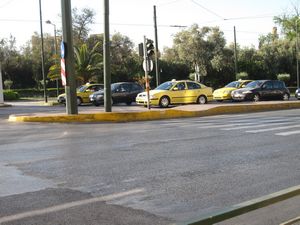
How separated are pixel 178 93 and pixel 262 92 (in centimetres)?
569

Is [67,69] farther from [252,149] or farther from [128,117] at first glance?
[252,149]

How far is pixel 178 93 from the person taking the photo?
2488 centimetres

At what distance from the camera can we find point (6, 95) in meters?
41.8

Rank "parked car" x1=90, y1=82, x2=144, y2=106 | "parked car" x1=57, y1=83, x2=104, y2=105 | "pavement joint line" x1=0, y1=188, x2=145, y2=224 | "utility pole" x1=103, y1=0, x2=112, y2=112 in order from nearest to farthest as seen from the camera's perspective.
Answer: "pavement joint line" x1=0, y1=188, x2=145, y2=224 < "utility pole" x1=103, y1=0, x2=112, y2=112 < "parked car" x1=90, y1=82, x2=144, y2=106 < "parked car" x1=57, y1=83, x2=104, y2=105

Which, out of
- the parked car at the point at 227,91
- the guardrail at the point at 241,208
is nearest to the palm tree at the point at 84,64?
the parked car at the point at 227,91

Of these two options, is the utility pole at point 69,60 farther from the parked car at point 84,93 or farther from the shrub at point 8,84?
the shrub at point 8,84

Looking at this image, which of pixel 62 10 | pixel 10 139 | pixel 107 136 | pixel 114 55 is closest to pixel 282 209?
pixel 107 136

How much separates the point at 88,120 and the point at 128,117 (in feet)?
4.80

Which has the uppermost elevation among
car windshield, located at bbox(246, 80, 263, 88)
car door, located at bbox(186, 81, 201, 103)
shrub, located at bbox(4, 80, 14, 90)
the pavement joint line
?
shrub, located at bbox(4, 80, 14, 90)

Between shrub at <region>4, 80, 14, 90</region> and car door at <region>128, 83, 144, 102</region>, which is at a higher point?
shrub at <region>4, 80, 14, 90</region>

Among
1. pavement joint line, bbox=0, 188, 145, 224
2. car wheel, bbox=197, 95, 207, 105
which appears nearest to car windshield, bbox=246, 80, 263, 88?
car wheel, bbox=197, 95, 207, 105

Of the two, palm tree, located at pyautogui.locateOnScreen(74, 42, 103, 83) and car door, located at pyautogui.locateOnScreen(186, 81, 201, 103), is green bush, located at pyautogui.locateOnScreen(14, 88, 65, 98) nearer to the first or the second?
palm tree, located at pyautogui.locateOnScreen(74, 42, 103, 83)

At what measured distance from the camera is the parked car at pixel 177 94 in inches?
955

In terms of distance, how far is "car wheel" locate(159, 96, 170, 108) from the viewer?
24.3 metres
